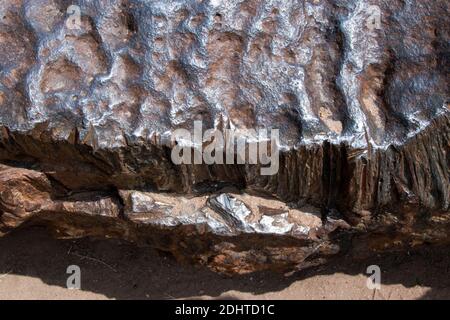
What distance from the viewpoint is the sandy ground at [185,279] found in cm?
346

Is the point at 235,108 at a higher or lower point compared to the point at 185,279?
higher

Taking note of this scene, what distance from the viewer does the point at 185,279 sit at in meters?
3.51

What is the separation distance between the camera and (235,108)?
2734mm

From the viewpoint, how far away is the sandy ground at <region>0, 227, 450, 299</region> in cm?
346

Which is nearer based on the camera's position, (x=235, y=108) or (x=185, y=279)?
(x=235, y=108)

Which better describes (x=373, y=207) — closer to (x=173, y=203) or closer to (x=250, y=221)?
(x=250, y=221)

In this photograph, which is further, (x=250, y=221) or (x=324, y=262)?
(x=324, y=262)

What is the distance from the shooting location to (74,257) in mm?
3580

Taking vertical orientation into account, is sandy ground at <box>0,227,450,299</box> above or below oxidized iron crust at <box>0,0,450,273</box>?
below

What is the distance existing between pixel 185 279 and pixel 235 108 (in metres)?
1.15

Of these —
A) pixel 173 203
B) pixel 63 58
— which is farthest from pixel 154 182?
pixel 63 58

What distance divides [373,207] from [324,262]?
491 millimetres

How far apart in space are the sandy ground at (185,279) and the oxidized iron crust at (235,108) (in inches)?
24.9

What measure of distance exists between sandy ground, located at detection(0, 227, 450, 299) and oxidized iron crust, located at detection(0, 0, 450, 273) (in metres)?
0.63
